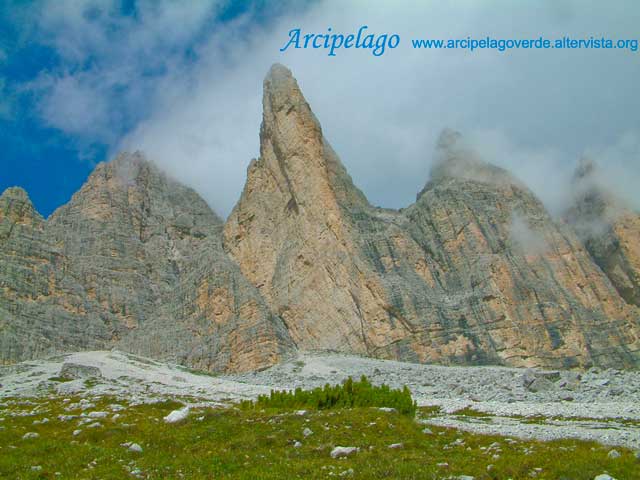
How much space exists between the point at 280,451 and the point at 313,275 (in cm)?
9881

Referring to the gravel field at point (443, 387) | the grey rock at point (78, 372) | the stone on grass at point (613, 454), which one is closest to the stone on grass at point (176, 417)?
the gravel field at point (443, 387)

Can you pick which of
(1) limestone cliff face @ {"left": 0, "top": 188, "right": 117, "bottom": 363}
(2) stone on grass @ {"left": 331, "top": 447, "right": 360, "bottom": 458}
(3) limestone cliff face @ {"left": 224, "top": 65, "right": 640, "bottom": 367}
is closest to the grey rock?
(1) limestone cliff face @ {"left": 0, "top": 188, "right": 117, "bottom": 363}

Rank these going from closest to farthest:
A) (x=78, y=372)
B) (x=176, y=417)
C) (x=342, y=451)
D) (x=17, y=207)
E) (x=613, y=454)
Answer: (x=613, y=454), (x=342, y=451), (x=176, y=417), (x=78, y=372), (x=17, y=207)

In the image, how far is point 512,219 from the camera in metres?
129

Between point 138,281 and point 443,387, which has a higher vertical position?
point 138,281

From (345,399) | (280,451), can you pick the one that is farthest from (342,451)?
(345,399)

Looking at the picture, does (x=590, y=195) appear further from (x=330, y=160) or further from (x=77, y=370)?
(x=77, y=370)

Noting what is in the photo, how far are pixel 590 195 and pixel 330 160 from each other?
6160 cm

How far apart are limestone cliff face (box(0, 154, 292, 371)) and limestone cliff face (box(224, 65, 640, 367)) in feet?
33.0

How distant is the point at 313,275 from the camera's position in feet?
386

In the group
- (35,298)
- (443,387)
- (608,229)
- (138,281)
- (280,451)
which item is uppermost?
(608,229)

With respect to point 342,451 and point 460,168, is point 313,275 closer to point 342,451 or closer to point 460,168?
point 460,168

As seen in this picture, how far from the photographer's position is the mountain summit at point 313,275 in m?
104

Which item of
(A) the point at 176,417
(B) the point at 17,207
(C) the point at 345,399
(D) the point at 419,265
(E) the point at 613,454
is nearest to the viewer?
(E) the point at 613,454
